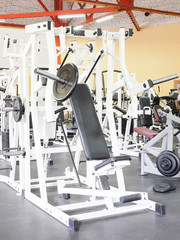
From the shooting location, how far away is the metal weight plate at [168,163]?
3.57m

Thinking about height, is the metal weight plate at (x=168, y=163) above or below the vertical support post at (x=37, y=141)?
below

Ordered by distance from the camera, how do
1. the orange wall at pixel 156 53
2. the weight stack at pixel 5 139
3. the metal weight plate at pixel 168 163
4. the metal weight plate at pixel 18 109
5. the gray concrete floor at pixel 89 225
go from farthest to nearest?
1. the orange wall at pixel 156 53
2. the weight stack at pixel 5 139
3. the metal weight plate at pixel 168 163
4. the metal weight plate at pixel 18 109
5. the gray concrete floor at pixel 89 225

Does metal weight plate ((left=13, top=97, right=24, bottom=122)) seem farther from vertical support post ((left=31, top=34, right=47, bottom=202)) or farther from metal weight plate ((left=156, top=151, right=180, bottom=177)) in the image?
metal weight plate ((left=156, top=151, right=180, bottom=177))

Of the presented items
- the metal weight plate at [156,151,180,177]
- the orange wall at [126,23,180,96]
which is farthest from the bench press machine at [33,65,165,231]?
the orange wall at [126,23,180,96]

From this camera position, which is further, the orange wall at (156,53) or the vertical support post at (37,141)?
the orange wall at (156,53)

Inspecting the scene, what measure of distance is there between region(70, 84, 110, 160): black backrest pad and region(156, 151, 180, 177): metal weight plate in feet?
3.70

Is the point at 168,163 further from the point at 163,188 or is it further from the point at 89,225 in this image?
the point at 89,225

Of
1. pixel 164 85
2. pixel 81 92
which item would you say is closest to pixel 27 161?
pixel 81 92

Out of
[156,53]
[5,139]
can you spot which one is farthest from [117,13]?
[5,139]

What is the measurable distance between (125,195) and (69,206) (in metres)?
0.54

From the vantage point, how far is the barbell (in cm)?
231

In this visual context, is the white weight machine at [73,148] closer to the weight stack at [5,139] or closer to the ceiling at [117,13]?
the weight stack at [5,139]

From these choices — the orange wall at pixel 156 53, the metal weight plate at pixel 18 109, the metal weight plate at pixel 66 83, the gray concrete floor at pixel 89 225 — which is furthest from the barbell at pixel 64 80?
the orange wall at pixel 156 53

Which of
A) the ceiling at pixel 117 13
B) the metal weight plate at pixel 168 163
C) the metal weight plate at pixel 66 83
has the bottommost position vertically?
the metal weight plate at pixel 168 163
